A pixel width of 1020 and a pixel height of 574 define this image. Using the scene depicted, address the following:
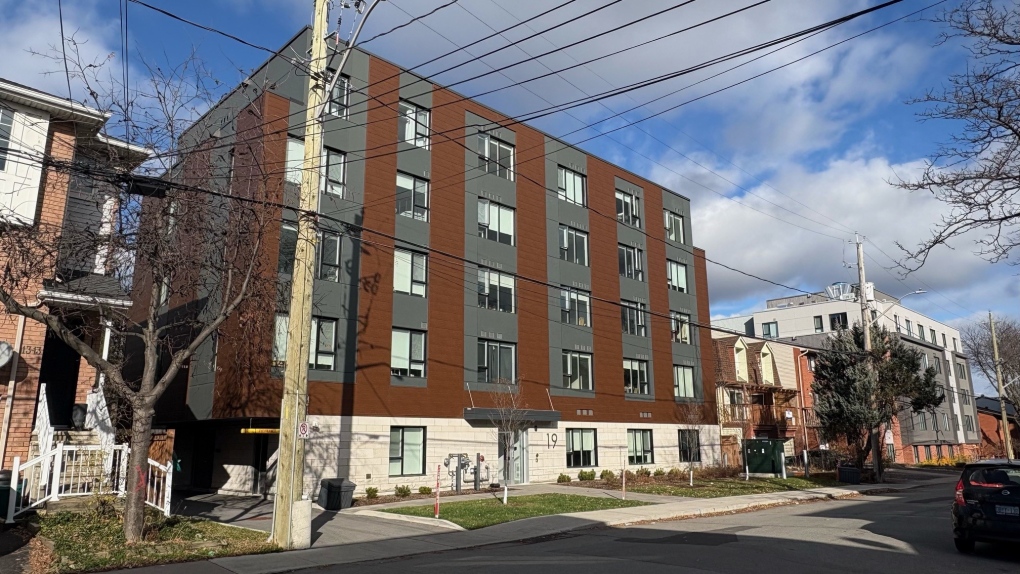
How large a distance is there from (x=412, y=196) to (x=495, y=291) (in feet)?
17.7

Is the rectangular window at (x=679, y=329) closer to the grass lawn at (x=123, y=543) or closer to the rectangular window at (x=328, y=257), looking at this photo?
the rectangular window at (x=328, y=257)

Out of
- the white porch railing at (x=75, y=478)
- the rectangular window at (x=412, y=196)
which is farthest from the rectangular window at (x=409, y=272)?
the white porch railing at (x=75, y=478)

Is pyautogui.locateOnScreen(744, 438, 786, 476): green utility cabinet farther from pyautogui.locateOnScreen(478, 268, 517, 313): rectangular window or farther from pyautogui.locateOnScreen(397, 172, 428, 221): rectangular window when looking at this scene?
pyautogui.locateOnScreen(397, 172, 428, 221): rectangular window

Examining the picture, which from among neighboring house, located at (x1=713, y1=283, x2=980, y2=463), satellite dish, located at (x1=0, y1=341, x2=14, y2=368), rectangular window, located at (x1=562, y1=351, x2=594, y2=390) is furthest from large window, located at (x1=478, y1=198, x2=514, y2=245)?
neighboring house, located at (x1=713, y1=283, x2=980, y2=463)

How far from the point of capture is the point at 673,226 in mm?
41062

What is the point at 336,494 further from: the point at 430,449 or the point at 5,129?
the point at 5,129

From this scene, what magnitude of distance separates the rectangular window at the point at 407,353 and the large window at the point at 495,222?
18.3 ft

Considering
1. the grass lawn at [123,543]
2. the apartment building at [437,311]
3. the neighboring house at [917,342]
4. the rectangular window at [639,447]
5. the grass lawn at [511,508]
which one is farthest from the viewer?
the neighboring house at [917,342]

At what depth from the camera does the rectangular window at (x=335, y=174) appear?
2508 cm

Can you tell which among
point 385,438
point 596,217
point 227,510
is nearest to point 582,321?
point 596,217

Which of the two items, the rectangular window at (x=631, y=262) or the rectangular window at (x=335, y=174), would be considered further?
the rectangular window at (x=631, y=262)

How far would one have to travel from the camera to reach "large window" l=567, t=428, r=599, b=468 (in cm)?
3184

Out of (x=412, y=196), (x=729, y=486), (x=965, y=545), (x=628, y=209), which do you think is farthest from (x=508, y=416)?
(x=965, y=545)

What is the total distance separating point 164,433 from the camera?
19.4 metres
